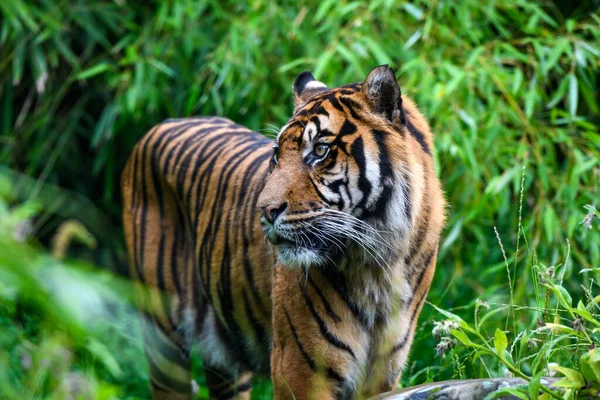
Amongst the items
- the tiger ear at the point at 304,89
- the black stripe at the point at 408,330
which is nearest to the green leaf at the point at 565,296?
the black stripe at the point at 408,330

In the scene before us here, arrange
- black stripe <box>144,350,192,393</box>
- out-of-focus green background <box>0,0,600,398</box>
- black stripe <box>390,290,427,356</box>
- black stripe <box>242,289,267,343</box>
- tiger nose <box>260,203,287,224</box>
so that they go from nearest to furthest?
tiger nose <box>260,203,287,224</box>, black stripe <box>390,290,427,356</box>, black stripe <box>242,289,267,343</box>, black stripe <box>144,350,192,393</box>, out-of-focus green background <box>0,0,600,398</box>

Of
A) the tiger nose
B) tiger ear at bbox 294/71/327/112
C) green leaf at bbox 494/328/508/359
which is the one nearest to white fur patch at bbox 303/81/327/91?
tiger ear at bbox 294/71/327/112

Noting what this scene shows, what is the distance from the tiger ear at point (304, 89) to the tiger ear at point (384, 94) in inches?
12.9

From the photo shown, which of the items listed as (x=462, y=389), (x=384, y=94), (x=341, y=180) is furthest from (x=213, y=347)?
(x=462, y=389)

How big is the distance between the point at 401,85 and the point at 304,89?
169 cm

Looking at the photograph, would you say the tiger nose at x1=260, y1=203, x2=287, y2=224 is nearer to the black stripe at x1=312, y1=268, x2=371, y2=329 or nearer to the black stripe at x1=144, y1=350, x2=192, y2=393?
the black stripe at x1=312, y1=268, x2=371, y2=329

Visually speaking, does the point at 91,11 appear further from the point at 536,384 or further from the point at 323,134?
the point at 536,384

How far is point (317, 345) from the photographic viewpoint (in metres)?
2.52

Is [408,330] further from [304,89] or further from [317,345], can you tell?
[304,89]

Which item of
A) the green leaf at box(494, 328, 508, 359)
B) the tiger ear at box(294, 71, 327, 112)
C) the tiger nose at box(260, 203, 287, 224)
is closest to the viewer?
the green leaf at box(494, 328, 508, 359)

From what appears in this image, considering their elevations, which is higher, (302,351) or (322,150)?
(322,150)

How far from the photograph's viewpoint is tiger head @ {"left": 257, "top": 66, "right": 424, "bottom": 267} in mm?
2387

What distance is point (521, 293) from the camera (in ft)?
13.2

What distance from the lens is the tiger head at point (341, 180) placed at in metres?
2.39
